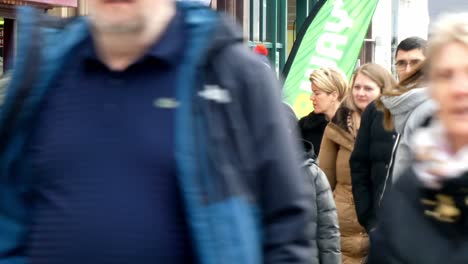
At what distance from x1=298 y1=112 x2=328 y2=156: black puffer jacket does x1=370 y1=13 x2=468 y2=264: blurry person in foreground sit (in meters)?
7.01

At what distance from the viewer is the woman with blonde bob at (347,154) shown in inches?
324

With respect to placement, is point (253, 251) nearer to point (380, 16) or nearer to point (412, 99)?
point (412, 99)

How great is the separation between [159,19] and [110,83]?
211mm

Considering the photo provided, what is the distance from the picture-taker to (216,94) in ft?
9.49

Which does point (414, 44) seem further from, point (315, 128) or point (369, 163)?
point (315, 128)

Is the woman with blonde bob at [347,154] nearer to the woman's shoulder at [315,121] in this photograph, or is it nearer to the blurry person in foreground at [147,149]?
A: the woman's shoulder at [315,121]

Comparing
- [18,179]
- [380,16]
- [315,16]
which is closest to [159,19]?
[18,179]

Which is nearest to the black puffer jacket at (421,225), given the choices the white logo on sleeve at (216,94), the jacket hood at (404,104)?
the white logo on sleeve at (216,94)

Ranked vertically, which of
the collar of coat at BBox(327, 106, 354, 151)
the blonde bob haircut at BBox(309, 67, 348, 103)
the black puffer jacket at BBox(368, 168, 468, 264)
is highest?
the black puffer jacket at BBox(368, 168, 468, 264)

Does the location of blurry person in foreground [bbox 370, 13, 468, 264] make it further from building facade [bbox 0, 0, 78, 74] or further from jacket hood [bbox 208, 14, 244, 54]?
building facade [bbox 0, 0, 78, 74]

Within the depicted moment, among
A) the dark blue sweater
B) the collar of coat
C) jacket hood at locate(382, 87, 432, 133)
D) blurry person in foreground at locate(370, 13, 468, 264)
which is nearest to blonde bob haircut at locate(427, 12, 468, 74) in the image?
blurry person in foreground at locate(370, 13, 468, 264)

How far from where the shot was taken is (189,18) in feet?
10.0

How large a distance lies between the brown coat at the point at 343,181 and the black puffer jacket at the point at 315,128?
48.5 inches

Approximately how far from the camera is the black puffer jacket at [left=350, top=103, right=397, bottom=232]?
744 centimetres
